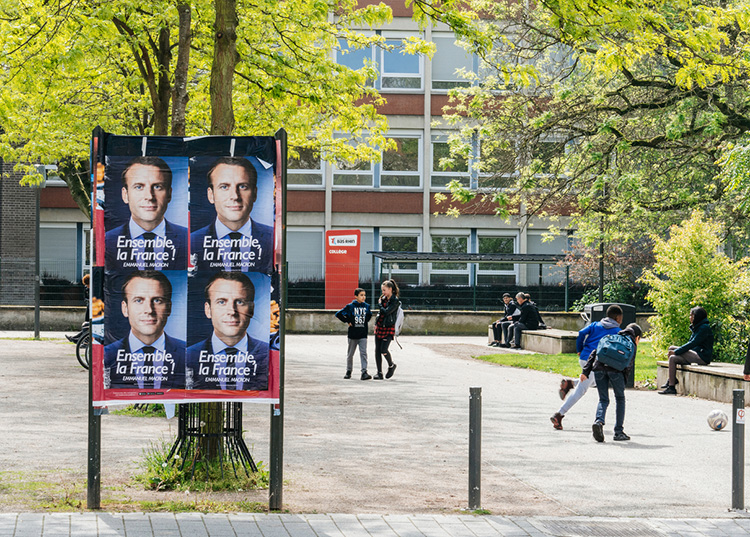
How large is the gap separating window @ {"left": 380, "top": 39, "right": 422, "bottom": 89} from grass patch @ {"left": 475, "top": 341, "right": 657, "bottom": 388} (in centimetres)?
1807

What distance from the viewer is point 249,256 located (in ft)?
20.9

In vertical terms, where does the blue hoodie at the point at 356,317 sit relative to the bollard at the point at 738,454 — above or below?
above

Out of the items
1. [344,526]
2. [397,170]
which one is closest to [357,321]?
[344,526]

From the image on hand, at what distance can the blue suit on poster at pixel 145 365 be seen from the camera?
6.35 m

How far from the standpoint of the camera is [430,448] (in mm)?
9398

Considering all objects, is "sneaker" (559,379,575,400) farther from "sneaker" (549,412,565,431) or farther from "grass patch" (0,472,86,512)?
"grass patch" (0,472,86,512)

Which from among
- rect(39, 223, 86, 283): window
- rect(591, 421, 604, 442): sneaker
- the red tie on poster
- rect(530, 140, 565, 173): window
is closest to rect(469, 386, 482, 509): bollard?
rect(591, 421, 604, 442): sneaker

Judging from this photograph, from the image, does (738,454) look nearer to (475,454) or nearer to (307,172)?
(475,454)

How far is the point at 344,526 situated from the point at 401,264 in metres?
29.8

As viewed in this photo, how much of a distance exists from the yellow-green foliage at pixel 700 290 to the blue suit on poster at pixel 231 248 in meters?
11.5

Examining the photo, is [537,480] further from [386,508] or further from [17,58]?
[17,58]

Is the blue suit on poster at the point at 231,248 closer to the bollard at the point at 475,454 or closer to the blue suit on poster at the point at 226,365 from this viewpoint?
the blue suit on poster at the point at 226,365

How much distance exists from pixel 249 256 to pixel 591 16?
4.43 m

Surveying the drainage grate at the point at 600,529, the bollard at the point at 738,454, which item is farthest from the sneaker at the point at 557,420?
the drainage grate at the point at 600,529
